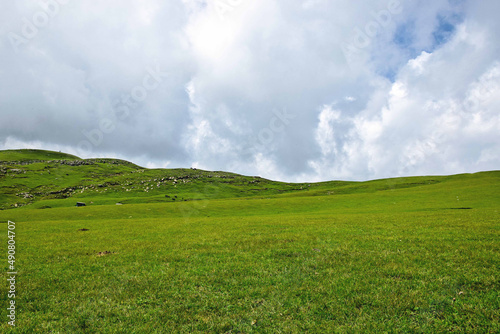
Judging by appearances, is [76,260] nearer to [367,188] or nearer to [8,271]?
[8,271]

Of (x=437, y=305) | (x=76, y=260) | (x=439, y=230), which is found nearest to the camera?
(x=437, y=305)

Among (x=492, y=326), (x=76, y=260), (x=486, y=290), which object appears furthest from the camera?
(x=76, y=260)

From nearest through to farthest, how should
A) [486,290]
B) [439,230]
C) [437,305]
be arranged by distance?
1. [437,305]
2. [486,290]
3. [439,230]

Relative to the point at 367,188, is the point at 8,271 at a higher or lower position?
lower

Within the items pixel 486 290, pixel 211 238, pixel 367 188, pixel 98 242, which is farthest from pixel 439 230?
pixel 367 188

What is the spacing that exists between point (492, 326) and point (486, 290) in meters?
3.12

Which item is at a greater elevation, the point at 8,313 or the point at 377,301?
the point at 377,301

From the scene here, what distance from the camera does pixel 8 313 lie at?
10305 millimetres

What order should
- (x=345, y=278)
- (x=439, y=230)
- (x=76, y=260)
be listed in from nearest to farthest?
1. (x=345, y=278)
2. (x=76, y=260)
3. (x=439, y=230)

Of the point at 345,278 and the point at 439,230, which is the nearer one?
the point at 345,278

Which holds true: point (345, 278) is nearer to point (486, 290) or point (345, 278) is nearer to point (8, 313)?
point (486, 290)

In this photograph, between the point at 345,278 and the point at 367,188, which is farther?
the point at 367,188

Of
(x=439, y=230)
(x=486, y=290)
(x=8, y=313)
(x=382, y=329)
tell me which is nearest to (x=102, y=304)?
(x=8, y=313)

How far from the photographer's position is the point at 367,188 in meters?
114
